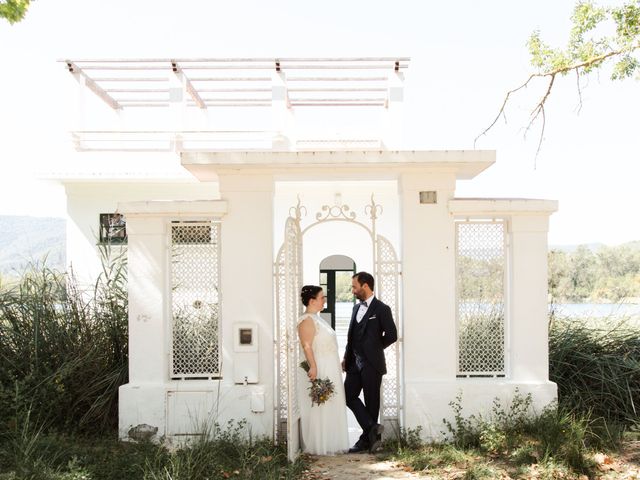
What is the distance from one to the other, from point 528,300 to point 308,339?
8.13 ft

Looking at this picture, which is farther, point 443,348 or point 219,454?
point 443,348

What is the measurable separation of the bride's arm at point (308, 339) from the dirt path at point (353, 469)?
835 millimetres

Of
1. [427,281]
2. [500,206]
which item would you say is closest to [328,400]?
[427,281]

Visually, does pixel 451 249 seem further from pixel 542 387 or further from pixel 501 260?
pixel 542 387

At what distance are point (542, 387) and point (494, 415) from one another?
611mm

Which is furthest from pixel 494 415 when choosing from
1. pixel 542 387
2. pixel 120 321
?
pixel 120 321

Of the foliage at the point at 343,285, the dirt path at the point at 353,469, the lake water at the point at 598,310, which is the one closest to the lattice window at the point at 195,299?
the dirt path at the point at 353,469

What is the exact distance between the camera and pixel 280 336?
25.2 ft

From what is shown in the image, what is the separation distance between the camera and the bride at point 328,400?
7195 millimetres

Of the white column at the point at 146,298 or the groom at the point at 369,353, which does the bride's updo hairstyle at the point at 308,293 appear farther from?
the white column at the point at 146,298

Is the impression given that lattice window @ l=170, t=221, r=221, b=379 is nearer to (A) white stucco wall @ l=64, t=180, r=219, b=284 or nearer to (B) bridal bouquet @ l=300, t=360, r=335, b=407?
(B) bridal bouquet @ l=300, t=360, r=335, b=407

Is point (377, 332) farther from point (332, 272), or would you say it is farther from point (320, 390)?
point (332, 272)

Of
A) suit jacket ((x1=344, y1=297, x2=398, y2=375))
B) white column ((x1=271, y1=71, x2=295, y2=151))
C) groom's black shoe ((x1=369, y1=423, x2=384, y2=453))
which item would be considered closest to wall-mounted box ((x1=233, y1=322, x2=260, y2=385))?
suit jacket ((x1=344, y1=297, x2=398, y2=375))

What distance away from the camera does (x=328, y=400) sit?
718 centimetres
